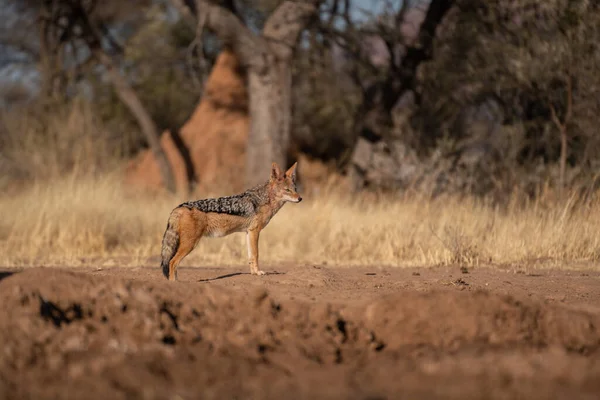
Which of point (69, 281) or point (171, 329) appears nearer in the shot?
point (171, 329)

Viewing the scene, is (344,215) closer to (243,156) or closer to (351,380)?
(243,156)

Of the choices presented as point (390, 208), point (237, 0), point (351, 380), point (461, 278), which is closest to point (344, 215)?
point (390, 208)

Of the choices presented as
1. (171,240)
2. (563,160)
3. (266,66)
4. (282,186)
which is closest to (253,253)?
(282,186)

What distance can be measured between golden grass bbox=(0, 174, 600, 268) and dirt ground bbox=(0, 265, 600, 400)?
11.8 ft

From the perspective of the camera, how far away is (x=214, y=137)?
62.0 feet

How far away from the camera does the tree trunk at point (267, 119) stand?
640 inches

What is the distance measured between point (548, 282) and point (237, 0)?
58.5 feet

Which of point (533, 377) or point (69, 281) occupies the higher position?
point (69, 281)

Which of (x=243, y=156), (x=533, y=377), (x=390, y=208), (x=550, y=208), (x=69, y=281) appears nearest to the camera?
(x=533, y=377)

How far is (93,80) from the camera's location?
2403cm

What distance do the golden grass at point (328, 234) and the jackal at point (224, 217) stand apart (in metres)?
1.94

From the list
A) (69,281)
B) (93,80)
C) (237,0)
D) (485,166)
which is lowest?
(69,281)

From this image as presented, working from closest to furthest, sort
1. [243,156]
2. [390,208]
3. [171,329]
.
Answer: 1. [171,329]
2. [390,208]
3. [243,156]

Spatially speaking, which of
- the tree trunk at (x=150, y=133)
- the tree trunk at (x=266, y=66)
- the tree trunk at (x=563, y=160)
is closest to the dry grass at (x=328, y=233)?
the tree trunk at (x=563, y=160)
